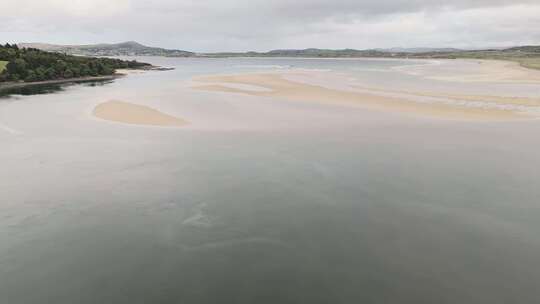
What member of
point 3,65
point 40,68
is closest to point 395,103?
point 40,68

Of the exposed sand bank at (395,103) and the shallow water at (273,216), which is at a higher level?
the exposed sand bank at (395,103)

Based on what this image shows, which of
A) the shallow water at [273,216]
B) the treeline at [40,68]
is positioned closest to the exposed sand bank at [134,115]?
the shallow water at [273,216]

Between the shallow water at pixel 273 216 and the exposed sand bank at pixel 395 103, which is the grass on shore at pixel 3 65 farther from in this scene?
the shallow water at pixel 273 216

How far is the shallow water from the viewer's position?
903 centimetres

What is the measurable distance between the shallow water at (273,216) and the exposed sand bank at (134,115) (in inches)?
142

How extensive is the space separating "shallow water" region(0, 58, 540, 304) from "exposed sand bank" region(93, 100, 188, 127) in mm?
3600

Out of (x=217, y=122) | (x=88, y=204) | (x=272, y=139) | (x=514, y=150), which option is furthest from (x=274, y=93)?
(x=88, y=204)

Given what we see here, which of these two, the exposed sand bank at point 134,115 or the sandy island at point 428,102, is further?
the sandy island at point 428,102

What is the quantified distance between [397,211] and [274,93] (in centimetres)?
3100

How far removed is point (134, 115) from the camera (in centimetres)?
2939

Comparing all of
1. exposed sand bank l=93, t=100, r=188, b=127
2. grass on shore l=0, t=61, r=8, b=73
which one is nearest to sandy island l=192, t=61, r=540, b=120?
exposed sand bank l=93, t=100, r=188, b=127

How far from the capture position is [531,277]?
9164 millimetres

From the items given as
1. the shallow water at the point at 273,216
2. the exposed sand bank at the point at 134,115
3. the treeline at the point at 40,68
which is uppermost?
the treeline at the point at 40,68

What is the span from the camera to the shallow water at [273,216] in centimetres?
903
